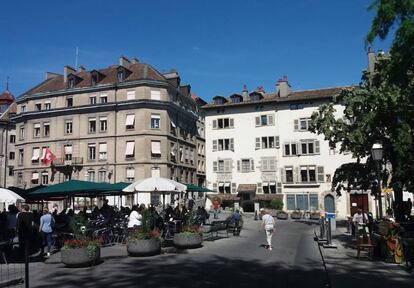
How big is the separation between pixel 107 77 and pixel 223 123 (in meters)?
14.3

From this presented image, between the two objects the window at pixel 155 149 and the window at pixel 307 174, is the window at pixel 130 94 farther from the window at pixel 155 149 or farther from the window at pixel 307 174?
the window at pixel 307 174

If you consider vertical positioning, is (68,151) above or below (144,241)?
above

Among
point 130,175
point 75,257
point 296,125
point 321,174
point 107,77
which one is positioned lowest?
point 75,257

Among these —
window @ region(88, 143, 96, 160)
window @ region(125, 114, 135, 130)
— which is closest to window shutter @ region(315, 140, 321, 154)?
window @ region(125, 114, 135, 130)

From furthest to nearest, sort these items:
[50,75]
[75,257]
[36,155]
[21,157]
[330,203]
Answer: [50,75]
[21,157]
[36,155]
[330,203]
[75,257]

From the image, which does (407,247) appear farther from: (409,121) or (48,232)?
(48,232)

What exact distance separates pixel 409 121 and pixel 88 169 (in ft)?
120

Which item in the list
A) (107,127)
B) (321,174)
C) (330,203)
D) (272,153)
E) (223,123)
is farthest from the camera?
(223,123)

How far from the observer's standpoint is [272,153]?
49.1 m

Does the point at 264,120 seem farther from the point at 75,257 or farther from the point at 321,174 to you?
the point at 75,257

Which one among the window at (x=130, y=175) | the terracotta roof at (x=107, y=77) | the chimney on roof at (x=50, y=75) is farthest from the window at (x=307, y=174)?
the chimney on roof at (x=50, y=75)

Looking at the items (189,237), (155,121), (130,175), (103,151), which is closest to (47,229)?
(189,237)

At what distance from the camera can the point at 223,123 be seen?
169ft

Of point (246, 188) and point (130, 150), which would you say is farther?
point (246, 188)
